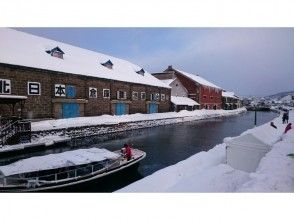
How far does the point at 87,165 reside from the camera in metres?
10.8

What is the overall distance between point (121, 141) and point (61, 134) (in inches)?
157

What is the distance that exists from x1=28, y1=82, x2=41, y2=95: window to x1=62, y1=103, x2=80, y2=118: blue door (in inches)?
102

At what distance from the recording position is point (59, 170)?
32.8ft

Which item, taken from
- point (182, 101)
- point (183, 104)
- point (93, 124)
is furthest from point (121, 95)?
point (182, 101)

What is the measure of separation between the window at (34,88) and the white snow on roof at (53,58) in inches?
49.0

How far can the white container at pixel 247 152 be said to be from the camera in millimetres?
10469

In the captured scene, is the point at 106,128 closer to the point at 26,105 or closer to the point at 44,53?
the point at 26,105

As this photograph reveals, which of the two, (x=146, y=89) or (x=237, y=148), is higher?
(x=146, y=89)

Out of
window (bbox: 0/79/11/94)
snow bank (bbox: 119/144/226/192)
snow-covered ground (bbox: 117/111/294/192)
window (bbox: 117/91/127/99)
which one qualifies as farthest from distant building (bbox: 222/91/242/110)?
snow-covered ground (bbox: 117/111/294/192)

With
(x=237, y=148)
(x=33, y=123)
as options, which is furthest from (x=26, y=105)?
(x=237, y=148)

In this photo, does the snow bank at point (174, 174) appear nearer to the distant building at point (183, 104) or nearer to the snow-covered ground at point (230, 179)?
the snow-covered ground at point (230, 179)
